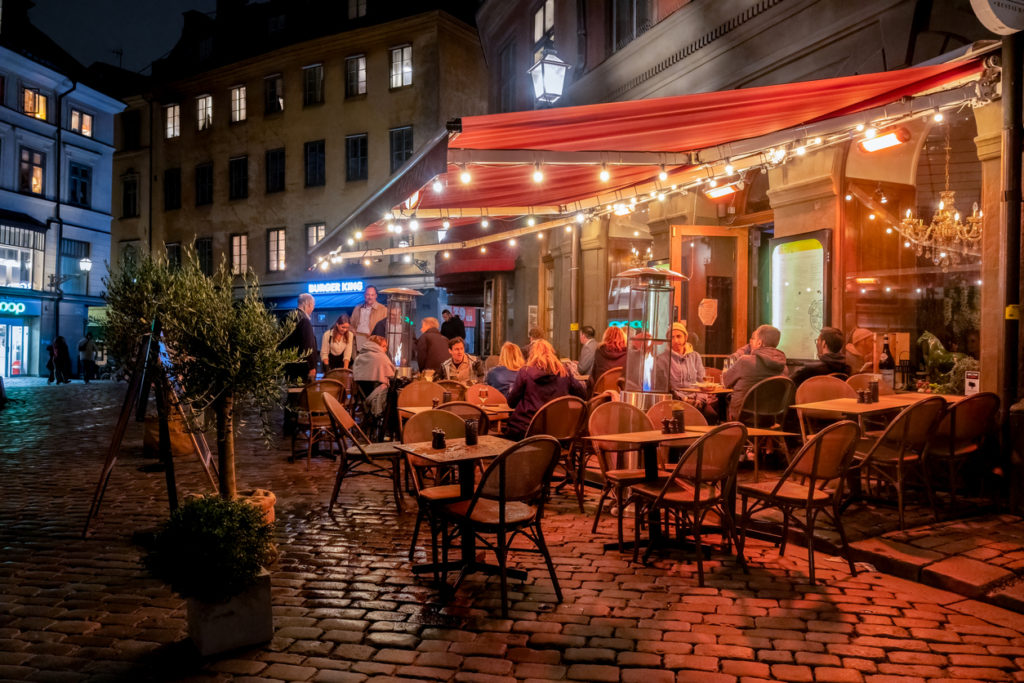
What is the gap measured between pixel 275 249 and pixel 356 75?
757 cm

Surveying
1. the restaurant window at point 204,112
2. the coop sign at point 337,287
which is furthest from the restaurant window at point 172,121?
the coop sign at point 337,287

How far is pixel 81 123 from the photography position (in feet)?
102

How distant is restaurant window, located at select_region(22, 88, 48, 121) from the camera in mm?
28531

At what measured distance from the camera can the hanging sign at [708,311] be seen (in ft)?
38.0

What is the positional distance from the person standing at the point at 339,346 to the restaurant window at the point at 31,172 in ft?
80.4

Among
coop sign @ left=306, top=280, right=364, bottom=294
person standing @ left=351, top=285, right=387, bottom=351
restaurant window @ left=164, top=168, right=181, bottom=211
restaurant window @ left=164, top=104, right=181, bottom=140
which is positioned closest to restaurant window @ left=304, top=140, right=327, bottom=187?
coop sign @ left=306, top=280, right=364, bottom=294

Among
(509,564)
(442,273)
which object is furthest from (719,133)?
(442,273)

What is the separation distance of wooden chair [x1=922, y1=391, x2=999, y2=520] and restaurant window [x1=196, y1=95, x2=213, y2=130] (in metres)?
31.0

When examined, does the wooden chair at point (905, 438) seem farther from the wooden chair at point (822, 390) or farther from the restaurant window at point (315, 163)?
the restaurant window at point (315, 163)

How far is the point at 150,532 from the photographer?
216 inches

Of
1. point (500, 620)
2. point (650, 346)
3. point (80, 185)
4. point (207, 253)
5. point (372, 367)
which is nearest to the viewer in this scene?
point (500, 620)

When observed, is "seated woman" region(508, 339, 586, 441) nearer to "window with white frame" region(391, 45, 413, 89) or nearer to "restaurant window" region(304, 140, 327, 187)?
"window with white frame" region(391, 45, 413, 89)

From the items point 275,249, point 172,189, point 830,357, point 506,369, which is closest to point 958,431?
point 830,357

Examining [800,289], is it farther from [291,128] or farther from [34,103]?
[34,103]
